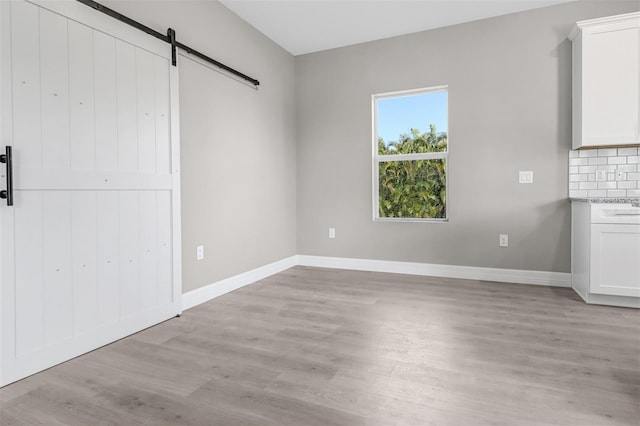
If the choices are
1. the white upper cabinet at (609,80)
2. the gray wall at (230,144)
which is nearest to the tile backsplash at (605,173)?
the white upper cabinet at (609,80)

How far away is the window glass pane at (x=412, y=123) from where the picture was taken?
13.0 feet

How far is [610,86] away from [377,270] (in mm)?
2694

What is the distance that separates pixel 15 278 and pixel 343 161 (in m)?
3.27

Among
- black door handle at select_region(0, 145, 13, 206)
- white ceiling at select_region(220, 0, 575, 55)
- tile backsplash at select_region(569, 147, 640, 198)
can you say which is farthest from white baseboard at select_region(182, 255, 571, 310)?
white ceiling at select_region(220, 0, 575, 55)

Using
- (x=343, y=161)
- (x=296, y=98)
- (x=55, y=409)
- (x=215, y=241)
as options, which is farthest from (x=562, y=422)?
(x=296, y=98)

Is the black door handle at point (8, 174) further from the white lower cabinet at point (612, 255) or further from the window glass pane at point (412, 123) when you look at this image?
the white lower cabinet at point (612, 255)

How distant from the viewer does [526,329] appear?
93.6 inches

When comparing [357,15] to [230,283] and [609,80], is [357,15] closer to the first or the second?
[609,80]

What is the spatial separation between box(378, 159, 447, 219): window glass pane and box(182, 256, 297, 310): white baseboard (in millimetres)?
1323

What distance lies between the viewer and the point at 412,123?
4117mm

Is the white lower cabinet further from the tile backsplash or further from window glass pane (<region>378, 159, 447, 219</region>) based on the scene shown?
window glass pane (<region>378, 159, 447, 219</region>)

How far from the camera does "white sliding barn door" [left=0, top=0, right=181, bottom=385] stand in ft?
5.83

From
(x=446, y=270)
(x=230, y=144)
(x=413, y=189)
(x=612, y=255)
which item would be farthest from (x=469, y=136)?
(x=230, y=144)

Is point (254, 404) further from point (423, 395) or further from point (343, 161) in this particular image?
point (343, 161)
